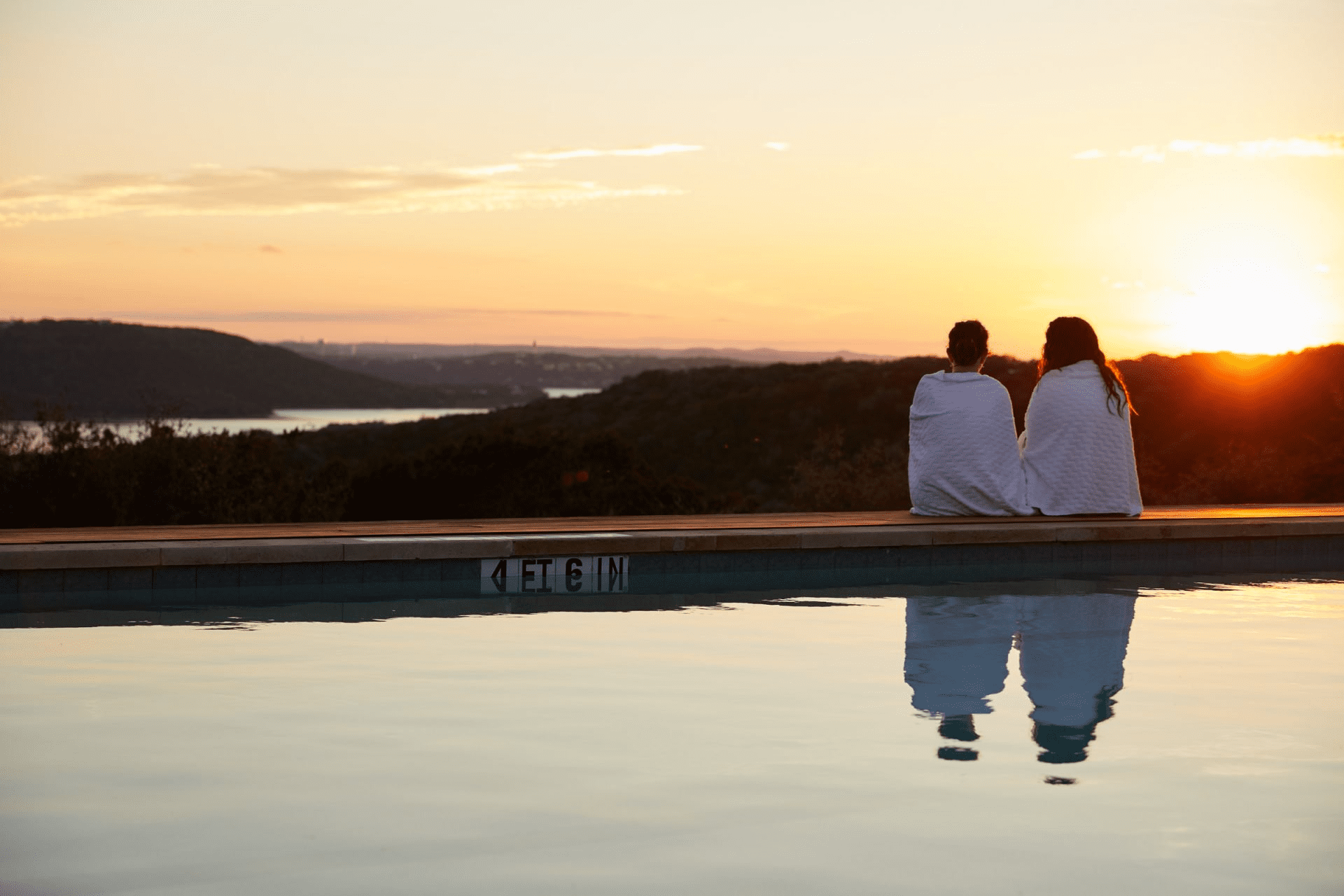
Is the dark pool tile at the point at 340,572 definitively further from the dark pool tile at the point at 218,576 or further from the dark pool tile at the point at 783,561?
the dark pool tile at the point at 783,561

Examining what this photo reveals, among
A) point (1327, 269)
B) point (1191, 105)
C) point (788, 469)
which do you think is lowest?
point (788, 469)

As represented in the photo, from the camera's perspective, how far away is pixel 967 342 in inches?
338

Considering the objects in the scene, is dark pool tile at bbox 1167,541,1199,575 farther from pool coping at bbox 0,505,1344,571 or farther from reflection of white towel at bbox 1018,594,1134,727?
reflection of white towel at bbox 1018,594,1134,727

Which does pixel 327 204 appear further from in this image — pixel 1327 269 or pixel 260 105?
pixel 1327 269

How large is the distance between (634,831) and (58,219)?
760 inches

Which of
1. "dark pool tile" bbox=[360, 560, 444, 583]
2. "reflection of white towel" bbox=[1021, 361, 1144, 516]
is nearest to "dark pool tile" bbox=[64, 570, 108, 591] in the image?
"dark pool tile" bbox=[360, 560, 444, 583]

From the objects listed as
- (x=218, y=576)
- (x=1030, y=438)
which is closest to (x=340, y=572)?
(x=218, y=576)

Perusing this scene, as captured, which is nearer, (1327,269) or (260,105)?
(260,105)

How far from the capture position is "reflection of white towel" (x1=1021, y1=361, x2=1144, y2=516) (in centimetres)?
858

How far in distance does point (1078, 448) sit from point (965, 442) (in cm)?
73

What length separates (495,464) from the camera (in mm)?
15625

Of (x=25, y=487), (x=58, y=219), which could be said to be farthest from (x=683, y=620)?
(x=58, y=219)

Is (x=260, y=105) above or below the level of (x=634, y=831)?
above

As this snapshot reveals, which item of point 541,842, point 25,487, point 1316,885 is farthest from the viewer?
point 25,487
